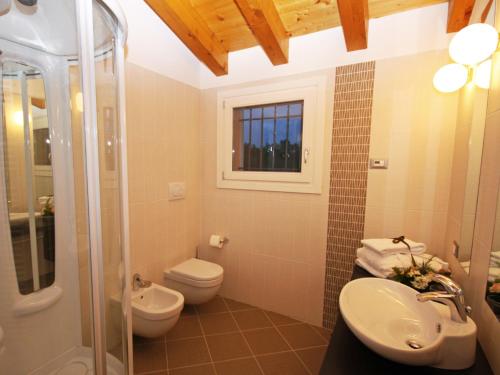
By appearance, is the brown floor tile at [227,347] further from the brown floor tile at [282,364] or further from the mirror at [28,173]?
the mirror at [28,173]

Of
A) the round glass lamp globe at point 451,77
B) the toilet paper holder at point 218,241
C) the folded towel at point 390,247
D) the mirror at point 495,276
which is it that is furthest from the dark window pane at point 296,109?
the mirror at point 495,276

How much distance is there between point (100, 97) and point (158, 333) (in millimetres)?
1517

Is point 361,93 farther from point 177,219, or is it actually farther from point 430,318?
point 177,219

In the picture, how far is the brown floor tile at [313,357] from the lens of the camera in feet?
5.57

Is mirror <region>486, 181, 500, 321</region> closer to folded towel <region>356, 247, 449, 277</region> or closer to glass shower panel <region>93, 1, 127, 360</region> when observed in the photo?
folded towel <region>356, 247, 449, 277</region>

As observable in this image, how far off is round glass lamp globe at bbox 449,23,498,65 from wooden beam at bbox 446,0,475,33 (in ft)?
1.52

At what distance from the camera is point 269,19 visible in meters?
1.67

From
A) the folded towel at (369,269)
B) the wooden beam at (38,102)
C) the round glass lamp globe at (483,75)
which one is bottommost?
the folded towel at (369,269)

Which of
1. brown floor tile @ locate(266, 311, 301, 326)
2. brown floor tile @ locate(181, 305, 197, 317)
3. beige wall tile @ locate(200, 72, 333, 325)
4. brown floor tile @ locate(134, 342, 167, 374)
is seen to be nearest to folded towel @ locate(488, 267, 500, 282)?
beige wall tile @ locate(200, 72, 333, 325)

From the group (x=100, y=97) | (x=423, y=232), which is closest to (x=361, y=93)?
(x=423, y=232)

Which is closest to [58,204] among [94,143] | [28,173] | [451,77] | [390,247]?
[28,173]

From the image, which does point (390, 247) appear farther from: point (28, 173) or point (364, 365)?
point (28, 173)

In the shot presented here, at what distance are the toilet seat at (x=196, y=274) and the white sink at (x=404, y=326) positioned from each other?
1.25 m

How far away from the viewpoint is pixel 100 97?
97 centimetres
